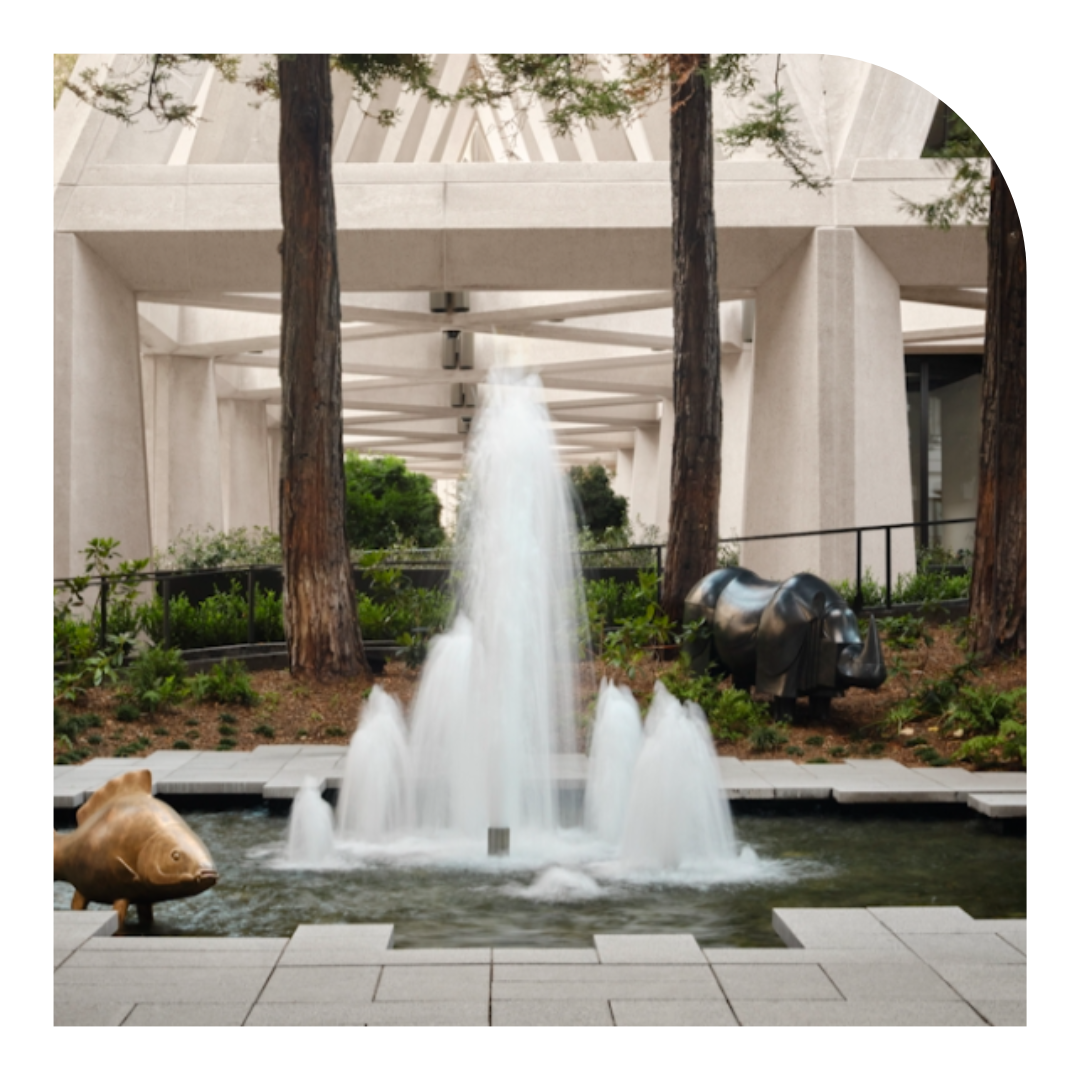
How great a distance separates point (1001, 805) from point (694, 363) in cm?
417

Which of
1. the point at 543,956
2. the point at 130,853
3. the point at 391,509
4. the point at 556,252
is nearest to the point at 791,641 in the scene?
the point at 543,956

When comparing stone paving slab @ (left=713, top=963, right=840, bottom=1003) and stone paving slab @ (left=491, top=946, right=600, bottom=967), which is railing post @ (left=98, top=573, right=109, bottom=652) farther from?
stone paving slab @ (left=713, top=963, right=840, bottom=1003)

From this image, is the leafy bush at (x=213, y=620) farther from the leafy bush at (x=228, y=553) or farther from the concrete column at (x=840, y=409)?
the concrete column at (x=840, y=409)

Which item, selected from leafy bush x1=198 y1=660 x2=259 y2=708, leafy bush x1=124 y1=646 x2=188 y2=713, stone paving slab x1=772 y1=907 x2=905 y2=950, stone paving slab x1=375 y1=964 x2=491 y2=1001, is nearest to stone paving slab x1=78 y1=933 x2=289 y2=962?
stone paving slab x1=375 y1=964 x2=491 y2=1001

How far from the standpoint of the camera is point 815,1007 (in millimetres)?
3004

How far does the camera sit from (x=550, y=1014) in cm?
297

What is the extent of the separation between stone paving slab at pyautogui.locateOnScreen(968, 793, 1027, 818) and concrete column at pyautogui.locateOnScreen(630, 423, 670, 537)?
18107mm

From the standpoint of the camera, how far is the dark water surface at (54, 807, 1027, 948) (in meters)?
3.96

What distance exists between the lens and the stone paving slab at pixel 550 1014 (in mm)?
2949

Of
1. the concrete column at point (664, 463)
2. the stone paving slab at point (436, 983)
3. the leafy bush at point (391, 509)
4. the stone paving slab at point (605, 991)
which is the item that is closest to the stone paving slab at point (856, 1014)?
the stone paving slab at point (605, 991)

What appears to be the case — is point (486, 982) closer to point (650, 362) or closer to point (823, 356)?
point (823, 356)

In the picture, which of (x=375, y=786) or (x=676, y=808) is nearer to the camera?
(x=676, y=808)

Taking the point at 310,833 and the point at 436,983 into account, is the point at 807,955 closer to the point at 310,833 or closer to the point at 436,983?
the point at 436,983
